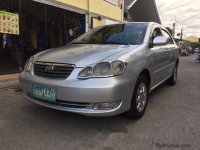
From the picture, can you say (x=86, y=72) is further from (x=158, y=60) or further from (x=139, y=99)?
(x=158, y=60)

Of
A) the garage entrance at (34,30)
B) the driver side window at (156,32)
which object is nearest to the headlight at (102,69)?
the driver side window at (156,32)

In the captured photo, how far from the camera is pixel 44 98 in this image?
3.51 m

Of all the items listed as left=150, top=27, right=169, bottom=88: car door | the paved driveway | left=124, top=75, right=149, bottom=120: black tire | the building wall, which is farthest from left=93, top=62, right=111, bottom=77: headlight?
the building wall

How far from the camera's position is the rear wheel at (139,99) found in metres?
3.73

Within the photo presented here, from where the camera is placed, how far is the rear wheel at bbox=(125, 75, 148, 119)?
373cm

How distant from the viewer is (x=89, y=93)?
10.5 feet

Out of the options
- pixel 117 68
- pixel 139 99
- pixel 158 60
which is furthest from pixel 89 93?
pixel 158 60

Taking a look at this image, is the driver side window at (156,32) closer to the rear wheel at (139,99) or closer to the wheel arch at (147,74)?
the wheel arch at (147,74)

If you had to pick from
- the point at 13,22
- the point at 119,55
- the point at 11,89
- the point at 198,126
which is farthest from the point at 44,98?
the point at 13,22

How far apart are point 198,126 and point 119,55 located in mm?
1587

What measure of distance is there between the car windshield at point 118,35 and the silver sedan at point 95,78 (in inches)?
1.8

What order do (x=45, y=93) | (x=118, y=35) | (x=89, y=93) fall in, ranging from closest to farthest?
1. (x=89, y=93)
2. (x=45, y=93)
3. (x=118, y=35)

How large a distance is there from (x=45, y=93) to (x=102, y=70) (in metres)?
0.83

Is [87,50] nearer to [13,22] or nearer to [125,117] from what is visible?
[125,117]
